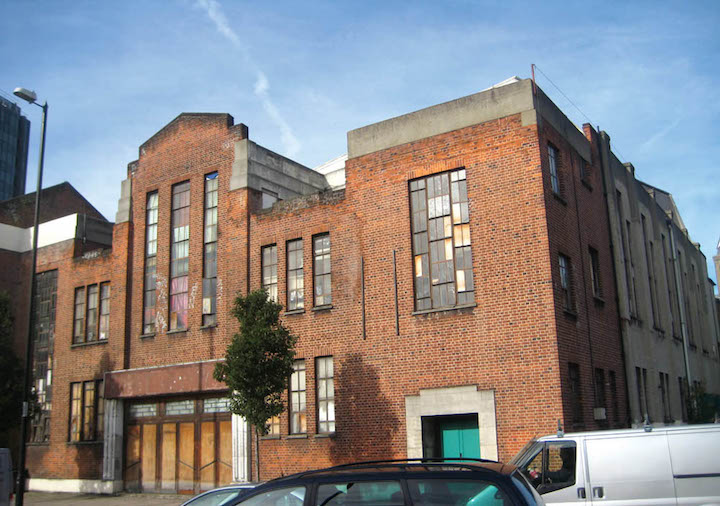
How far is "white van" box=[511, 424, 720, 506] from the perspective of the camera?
1021 cm

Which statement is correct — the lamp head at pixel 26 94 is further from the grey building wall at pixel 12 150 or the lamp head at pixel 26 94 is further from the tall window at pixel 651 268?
the grey building wall at pixel 12 150

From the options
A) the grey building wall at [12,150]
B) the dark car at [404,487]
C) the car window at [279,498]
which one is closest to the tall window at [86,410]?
the car window at [279,498]

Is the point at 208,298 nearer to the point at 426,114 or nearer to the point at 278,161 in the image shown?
the point at 278,161

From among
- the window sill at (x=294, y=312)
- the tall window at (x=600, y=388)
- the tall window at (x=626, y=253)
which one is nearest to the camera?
the tall window at (x=600, y=388)

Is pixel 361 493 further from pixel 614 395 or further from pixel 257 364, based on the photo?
pixel 614 395

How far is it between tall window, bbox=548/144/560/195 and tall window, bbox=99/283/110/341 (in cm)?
1719

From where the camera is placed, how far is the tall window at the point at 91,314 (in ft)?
88.2

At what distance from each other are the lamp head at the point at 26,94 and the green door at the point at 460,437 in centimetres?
1470

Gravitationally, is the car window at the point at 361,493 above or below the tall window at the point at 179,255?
below

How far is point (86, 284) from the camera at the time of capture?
91.5 ft

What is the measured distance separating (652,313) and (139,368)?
1901cm

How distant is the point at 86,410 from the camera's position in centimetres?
2642

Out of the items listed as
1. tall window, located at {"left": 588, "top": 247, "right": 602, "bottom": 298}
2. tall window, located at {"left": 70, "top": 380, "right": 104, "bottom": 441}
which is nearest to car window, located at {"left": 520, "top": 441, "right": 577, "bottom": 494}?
tall window, located at {"left": 588, "top": 247, "right": 602, "bottom": 298}

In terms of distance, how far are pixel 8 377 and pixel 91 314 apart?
3.82 meters
